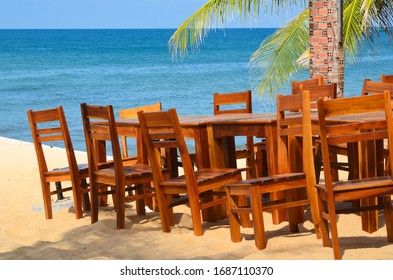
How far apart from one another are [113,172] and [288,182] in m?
1.72

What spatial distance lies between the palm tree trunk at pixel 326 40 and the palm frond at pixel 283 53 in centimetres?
358

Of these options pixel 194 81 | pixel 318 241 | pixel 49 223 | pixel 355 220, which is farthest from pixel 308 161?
pixel 194 81

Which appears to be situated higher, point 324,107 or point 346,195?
point 324,107

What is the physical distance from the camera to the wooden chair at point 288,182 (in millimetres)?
6191

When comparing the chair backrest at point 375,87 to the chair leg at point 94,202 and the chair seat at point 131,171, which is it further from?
the chair leg at point 94,202

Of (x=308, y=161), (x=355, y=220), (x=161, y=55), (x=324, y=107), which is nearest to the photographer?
(x=324, y=107)

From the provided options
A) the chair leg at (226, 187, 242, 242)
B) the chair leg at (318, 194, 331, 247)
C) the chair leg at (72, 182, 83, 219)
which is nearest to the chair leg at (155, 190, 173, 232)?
the chair leg at (226, 187, 242, 242)

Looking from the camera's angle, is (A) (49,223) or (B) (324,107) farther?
(A) (49,223)

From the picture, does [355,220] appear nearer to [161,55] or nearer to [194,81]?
[194,81]

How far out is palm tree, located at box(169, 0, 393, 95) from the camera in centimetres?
1248

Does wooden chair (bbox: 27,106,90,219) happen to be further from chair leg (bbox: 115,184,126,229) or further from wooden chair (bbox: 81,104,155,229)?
chair leg (bbox: 115,184,126,229)

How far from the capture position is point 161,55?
6253 centimetres

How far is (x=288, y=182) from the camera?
20.9 ft
